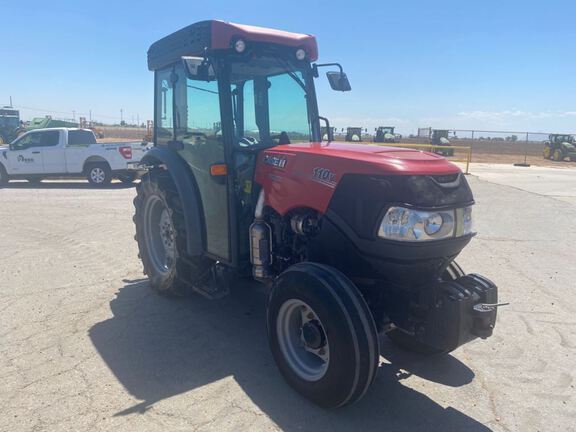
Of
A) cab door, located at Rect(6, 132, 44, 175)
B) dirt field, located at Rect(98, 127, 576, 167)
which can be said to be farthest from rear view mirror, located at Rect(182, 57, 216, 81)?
dirt field, located at Rect(98, 127, 576, 167)

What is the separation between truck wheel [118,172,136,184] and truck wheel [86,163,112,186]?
442 millimetres

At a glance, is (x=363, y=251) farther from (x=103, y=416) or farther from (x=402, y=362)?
(x=103, y=416)

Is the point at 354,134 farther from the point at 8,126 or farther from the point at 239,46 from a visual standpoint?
the point at 239,46

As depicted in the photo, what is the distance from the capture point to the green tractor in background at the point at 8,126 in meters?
30.4

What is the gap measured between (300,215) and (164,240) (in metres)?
2.25

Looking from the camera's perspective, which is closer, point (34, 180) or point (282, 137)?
point (282, 137)

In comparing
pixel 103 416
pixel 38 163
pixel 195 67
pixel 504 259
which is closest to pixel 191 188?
pixel 195 67

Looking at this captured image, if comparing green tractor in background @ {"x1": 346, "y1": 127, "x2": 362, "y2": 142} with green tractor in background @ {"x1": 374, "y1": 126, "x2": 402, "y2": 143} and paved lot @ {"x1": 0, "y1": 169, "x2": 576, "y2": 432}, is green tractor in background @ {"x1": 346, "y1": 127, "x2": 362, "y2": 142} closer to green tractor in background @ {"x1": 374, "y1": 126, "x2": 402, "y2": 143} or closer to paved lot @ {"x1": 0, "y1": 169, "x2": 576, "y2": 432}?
green tractor in background @ {"x1": 374, "y1": 126, "x2": 402, "y2": 143}

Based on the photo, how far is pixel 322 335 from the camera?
10.4 feet

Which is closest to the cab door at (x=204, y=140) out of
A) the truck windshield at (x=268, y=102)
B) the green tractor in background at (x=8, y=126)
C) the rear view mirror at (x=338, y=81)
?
the truck windshield at (x=268, y=102)

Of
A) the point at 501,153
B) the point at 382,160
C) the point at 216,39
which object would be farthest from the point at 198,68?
the point at 501,153

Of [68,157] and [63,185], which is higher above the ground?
[68,157]

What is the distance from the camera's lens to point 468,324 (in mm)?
3014

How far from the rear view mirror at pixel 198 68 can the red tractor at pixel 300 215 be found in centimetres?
1
